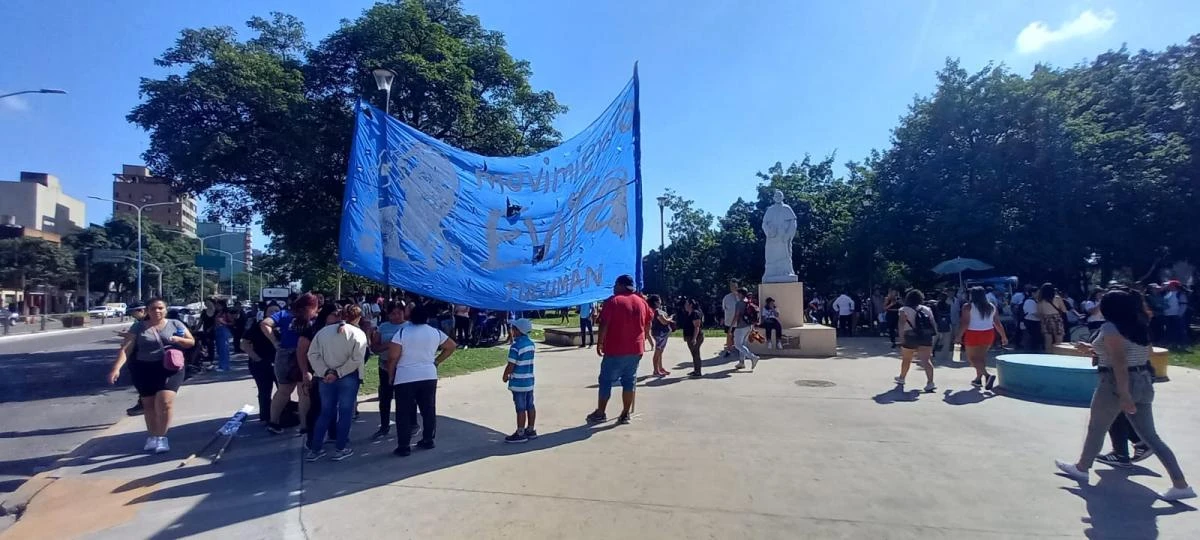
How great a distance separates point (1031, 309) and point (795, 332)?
17.4ft

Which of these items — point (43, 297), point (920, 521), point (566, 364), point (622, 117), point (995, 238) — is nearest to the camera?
point (920, 521)

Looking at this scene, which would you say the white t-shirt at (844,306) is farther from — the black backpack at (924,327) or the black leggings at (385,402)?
the black leggings at (385,402)

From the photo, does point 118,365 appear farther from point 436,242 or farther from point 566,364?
point 566,364

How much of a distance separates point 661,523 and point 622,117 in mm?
5910

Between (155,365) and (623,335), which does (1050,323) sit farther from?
(155,365)

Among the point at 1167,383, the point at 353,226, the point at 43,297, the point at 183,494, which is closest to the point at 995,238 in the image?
the point at 1167,383

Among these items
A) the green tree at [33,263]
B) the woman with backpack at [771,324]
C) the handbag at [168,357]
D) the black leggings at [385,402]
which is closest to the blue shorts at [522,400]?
the black leggings at [385,402]

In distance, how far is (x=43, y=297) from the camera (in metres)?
66.0

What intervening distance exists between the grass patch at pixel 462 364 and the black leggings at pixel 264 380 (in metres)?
2.43

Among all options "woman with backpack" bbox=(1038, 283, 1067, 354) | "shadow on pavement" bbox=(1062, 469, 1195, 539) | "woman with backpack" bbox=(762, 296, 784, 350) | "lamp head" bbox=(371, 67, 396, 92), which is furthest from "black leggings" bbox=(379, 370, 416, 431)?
"woman with backpack" bbox=(1038, 283, 1067, 354)

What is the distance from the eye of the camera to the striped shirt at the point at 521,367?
7.17 metres

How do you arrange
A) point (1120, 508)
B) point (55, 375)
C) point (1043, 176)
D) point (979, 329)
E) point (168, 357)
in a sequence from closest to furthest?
point (1120, 508)
point (168, 357)
point (979, 329)
point (55, 375)
point (1043, 176)

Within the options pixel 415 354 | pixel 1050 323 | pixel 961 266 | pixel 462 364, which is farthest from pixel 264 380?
pixel 961 266

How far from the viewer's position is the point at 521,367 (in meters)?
7.18
